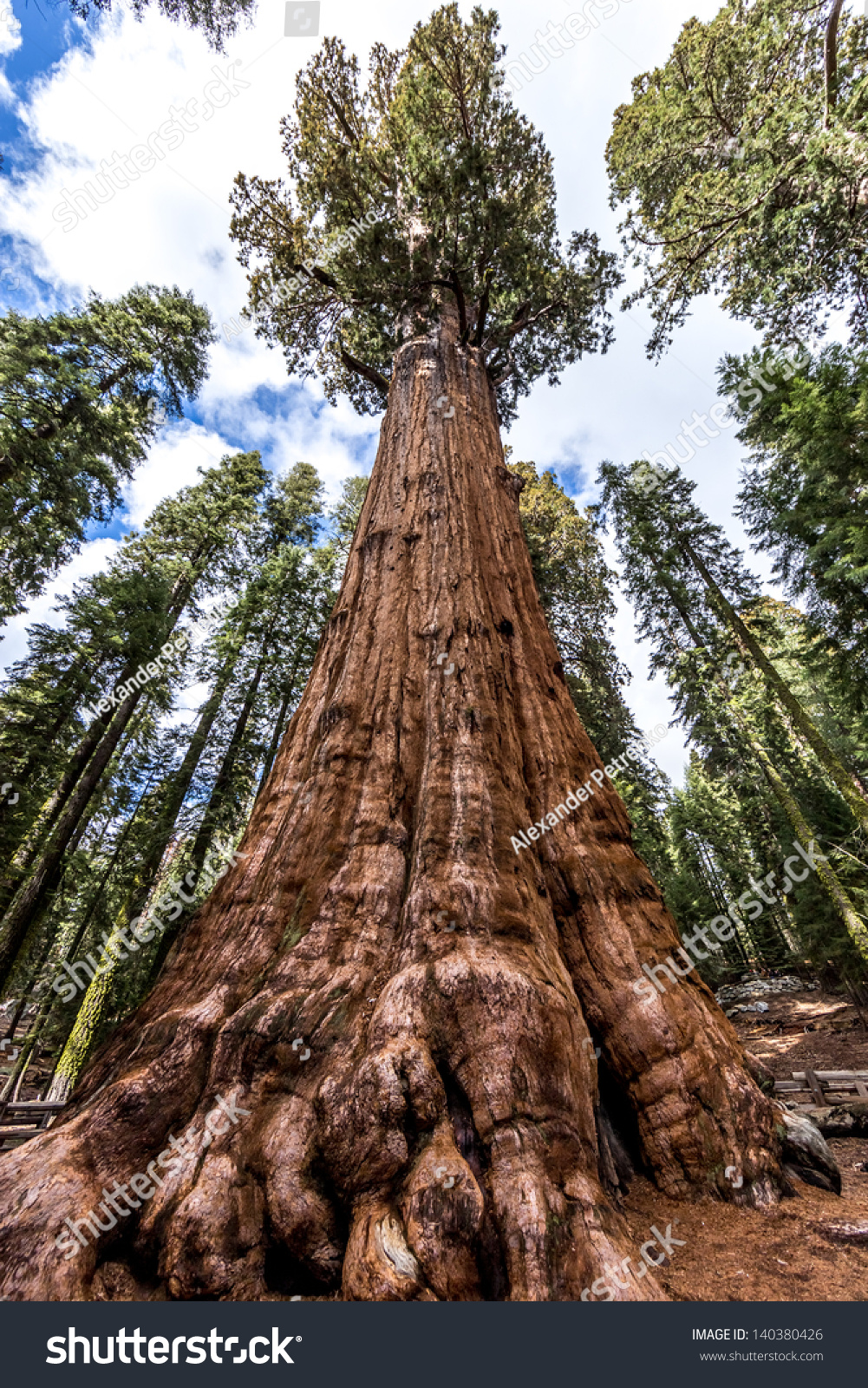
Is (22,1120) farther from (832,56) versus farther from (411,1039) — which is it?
(832,56)

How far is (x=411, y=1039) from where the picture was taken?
8.14ft

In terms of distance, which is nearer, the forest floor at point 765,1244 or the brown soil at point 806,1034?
the forest floor at point 765,1244

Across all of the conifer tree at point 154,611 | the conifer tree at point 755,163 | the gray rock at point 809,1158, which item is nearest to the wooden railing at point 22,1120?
the conifer tree at point 154,611

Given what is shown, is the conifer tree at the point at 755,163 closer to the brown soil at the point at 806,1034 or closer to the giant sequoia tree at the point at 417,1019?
the giant sequoia tree at the point at 417,1019

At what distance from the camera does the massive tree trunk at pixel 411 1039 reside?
200cm

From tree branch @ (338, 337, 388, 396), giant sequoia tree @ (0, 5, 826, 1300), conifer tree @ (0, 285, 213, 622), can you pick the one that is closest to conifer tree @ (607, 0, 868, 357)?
tree branch @ (338, 337, 388, 396)

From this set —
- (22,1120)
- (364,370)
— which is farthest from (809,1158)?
(22,1120)

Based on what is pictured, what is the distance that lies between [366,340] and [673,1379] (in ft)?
42.8

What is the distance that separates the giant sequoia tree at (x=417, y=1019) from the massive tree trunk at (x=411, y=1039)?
1cm

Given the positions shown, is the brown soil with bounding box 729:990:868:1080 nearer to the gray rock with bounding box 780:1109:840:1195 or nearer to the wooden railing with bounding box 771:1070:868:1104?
the wooden railing with bounding box 771:1070:868:1104

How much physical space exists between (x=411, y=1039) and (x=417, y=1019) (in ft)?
0.30

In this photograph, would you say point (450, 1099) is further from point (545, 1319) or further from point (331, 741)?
point (331, 741)

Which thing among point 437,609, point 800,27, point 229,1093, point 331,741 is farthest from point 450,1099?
point 800,27

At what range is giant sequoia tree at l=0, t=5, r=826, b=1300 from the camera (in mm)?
2018
